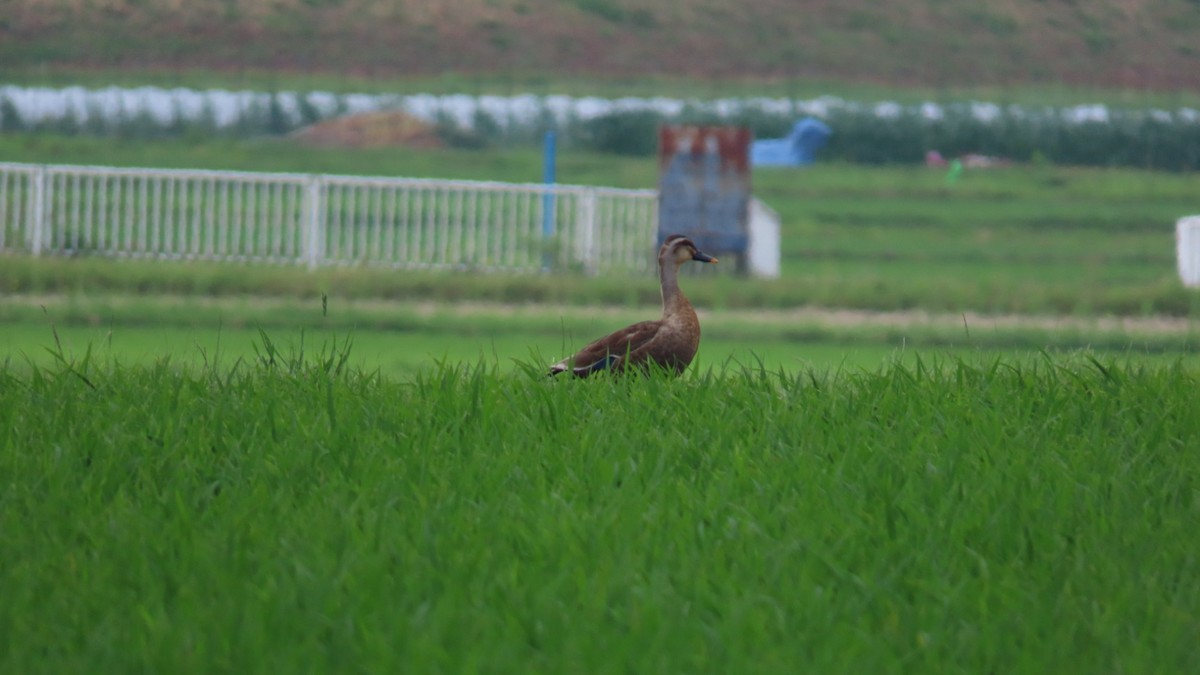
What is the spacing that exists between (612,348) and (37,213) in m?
12.0

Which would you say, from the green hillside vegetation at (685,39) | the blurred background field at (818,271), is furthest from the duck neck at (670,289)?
the green hillside vegetation at (685,39)

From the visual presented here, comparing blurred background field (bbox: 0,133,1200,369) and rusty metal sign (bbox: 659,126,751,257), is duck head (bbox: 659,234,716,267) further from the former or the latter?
rusty metal sign (bbox: 659,126,751,257)

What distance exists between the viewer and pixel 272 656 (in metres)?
2.80

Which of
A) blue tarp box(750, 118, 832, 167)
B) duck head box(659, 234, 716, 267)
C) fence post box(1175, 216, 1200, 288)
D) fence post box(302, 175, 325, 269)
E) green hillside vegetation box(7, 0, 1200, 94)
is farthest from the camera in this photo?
green hillside vegetation box(7, 0, 1200, 94)

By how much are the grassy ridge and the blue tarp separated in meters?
25.3

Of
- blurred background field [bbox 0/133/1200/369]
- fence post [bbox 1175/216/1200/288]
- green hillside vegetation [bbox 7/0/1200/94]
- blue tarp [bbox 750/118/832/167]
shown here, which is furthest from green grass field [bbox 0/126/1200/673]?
green hillside vegetation [bbox 7/0/1200/94]

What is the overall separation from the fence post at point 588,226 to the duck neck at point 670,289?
10.1 m

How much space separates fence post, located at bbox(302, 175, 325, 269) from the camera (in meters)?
16.1

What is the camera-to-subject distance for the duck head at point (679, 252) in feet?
20.9

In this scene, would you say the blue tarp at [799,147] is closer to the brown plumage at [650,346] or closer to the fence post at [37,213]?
the fence post at [37,213]

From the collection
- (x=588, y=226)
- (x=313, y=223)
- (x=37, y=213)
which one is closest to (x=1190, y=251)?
(x=588, y=226)

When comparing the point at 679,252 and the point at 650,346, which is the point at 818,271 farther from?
the point at 650,346

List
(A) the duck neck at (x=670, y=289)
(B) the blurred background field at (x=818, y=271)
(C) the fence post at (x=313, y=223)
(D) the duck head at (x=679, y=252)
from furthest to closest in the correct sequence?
(C) the fence post at (x=313, y=223)
(B) the blurred background field at (x=818, y=271)
(D) the duck head at (x=679, y=252)
(A) the duck neck at (x=670, y=289)

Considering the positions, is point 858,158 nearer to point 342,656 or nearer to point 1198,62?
point 1198,62
